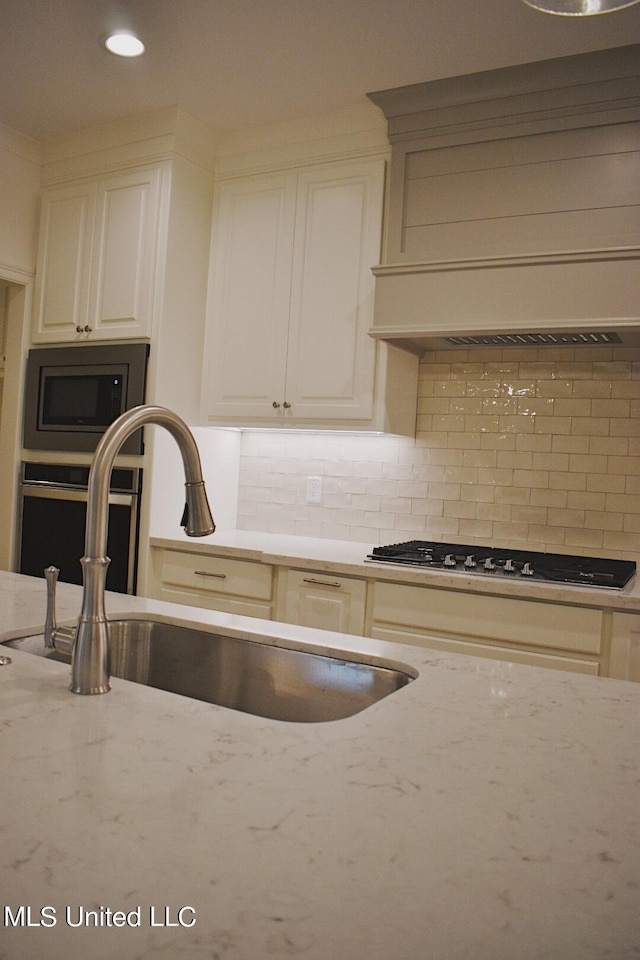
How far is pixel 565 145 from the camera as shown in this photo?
2.64 m

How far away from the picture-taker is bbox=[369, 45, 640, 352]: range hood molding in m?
2.53

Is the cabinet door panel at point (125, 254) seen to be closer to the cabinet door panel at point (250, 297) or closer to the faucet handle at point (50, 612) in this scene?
the cabinet door panel at point (250, 297)

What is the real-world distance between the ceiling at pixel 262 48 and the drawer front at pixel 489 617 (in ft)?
5.95

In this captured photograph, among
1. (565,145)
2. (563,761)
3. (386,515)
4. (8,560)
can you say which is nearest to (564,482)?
(386,515)

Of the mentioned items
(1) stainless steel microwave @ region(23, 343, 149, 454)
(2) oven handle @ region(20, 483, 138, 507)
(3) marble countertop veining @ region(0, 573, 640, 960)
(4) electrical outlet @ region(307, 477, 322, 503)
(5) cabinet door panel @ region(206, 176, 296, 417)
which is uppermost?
(5) cabinet door panel @ region(206, 176, 296, 417)

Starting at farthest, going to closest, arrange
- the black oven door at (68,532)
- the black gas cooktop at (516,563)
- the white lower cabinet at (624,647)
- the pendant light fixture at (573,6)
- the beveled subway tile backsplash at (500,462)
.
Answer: the black oven door at (68,532), the beveled subway tile backsplash at (500,462), the black gas cooktop at (516,563), the white lower cabinet at (624,647), the pendant light fixture at (573,6)

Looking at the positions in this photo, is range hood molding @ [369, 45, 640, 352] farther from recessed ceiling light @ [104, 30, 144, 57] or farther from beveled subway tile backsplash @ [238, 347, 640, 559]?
recessed ceiling light @ [104, 30, 144, 57]

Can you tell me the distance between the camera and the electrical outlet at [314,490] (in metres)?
3.48

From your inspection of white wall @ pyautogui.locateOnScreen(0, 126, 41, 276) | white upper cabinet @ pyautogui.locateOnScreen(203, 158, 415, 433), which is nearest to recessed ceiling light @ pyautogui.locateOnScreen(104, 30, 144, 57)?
white upper cabinet @ pyautogui.locateOnScreen(203, 158, 415, 433)

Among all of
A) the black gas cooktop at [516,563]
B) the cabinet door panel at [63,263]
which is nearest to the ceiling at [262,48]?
the cabinet door panel at [63,263]

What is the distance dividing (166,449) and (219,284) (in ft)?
2.58

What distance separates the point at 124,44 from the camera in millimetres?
2686

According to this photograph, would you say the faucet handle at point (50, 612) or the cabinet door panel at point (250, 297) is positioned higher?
the cabinet door panel at point (250, 297)

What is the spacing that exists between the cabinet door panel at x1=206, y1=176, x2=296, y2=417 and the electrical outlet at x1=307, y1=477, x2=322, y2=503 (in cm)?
43
